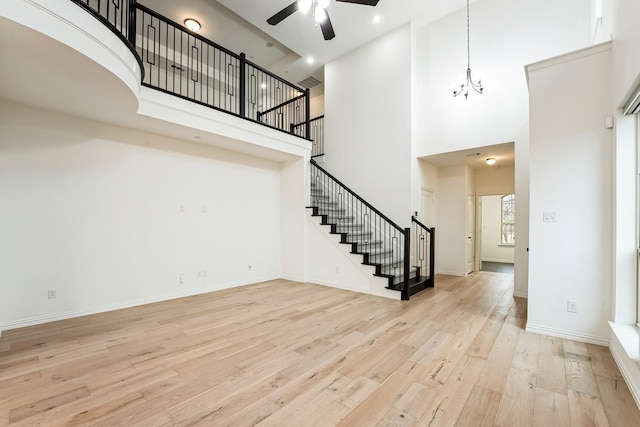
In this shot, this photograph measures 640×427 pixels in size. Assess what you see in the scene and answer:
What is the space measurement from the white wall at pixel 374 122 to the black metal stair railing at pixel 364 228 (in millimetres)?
315

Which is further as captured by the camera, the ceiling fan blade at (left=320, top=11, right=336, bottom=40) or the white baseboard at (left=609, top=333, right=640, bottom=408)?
the ceiling fan blade at (left=320, top=11, right=336, bottom=40)

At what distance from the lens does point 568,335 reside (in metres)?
3.09

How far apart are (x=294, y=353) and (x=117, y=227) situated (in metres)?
3.31

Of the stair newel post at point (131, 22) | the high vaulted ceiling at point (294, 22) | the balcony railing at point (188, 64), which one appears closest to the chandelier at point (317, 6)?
the balcony railing at point (188, 64)

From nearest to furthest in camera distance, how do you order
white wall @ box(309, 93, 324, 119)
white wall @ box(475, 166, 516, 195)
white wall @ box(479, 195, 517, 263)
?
white wall @ box(475, 166, 516, 195), white wall @ box(309, 93, 324, 119), white wall @ box(479, 195, 517, 263)

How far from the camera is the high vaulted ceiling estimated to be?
563 centimetres

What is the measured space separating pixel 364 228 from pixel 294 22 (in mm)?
4752

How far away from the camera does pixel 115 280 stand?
4.12m

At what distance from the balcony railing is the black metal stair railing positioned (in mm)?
1503

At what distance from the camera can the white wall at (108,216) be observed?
3.44 meters

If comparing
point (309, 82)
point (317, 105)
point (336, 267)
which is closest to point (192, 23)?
point (309, 82)

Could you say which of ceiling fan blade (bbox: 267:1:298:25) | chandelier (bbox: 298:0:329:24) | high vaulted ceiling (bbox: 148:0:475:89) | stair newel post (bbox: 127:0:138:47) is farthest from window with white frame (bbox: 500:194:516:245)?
stair newel post (bbox: 127:0:138:47)

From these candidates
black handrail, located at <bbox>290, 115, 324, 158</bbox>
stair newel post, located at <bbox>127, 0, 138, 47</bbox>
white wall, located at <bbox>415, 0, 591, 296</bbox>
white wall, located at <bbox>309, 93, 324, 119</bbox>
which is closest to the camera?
stair newel post, located at <bbox>127, 0, 138, 47</bbox>

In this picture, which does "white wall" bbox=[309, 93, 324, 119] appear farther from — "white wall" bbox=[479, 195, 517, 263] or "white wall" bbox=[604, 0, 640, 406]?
"white wall" bbox=[604, 0, 640, 406]
